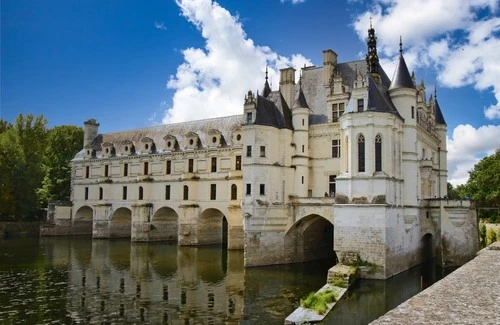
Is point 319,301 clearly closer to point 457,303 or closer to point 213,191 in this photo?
point 457,303

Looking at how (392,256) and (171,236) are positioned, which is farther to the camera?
(171,236)

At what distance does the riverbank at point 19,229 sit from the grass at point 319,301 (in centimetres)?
4117

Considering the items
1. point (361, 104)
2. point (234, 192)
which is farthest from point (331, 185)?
point (234, 192)

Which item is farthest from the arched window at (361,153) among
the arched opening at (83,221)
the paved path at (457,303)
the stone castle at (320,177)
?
the arched opening at (83,221)

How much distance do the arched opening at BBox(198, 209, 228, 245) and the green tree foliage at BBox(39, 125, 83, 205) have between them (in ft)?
75.3

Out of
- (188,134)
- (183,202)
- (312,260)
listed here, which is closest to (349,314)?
(312,260)

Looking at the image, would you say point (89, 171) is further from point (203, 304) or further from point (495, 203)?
point (495, 203)

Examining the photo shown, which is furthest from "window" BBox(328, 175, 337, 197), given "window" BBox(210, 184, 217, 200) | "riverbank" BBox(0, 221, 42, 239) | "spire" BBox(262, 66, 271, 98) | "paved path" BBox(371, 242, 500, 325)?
"riverbank" BBox(0, 221, 42, 239)

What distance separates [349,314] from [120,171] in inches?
1368

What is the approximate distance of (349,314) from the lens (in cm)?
1719

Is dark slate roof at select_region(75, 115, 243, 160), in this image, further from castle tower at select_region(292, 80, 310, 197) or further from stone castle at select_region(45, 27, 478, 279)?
castle tower at select_region(292, 80, 310, 197)

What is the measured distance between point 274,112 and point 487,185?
941 inches

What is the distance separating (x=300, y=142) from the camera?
100ft

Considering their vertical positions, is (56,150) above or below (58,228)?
above
